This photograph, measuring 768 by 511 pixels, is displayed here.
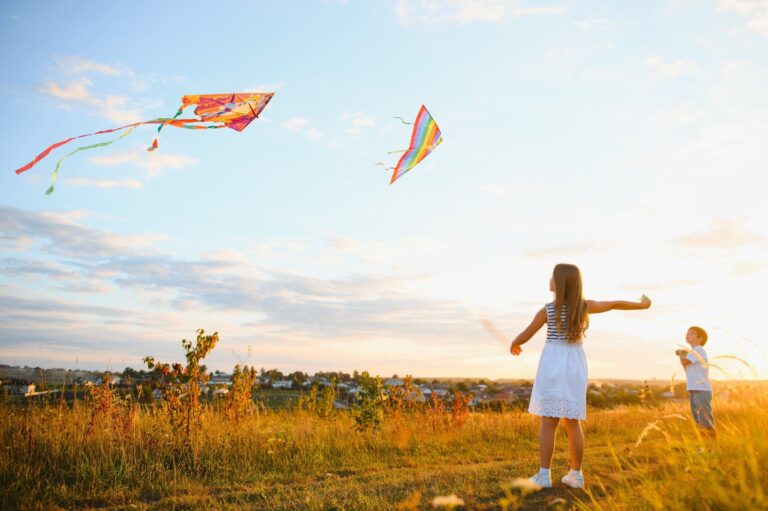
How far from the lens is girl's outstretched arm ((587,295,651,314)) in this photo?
17.2 ft

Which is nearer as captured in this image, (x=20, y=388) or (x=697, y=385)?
(x=697, y=385)

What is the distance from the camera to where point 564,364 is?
16.6 feet

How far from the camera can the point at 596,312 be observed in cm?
527

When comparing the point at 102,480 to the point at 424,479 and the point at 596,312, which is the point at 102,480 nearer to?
the point at 424,479

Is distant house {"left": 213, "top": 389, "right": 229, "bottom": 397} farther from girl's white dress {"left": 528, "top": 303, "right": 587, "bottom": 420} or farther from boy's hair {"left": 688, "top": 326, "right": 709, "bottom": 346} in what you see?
boy's hair {"left": 688, "top": 326, "right": 709, "bottom": 346}

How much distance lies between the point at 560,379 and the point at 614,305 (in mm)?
886

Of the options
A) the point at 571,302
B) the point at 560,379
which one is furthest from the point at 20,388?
the point at 571,302

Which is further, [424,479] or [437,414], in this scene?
[437,414]

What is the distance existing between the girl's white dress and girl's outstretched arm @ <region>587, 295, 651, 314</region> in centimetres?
33

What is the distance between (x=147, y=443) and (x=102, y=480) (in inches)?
30.3

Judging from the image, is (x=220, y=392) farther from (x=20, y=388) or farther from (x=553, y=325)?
(x=553, y=325)

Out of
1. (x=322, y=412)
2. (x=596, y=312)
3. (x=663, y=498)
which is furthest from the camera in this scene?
(x=322, y=412)

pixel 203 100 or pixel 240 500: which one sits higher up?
pixel 203 100

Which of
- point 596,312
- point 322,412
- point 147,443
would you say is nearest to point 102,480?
point 147,443
